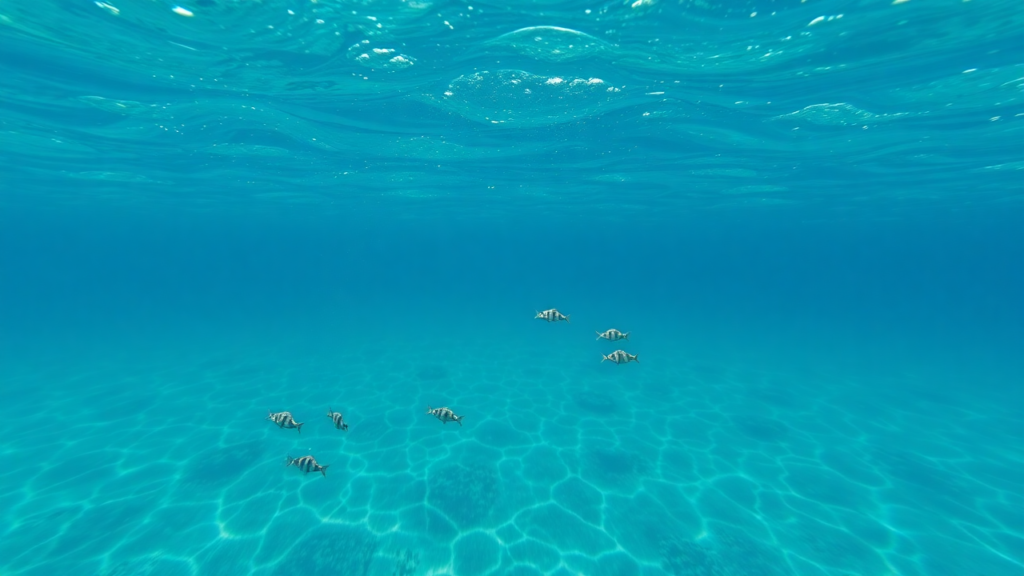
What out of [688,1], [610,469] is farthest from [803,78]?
[610,469]

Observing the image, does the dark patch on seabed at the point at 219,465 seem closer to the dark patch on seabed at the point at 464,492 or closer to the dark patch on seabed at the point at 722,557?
the dark patch on seabed at the point at 464,492

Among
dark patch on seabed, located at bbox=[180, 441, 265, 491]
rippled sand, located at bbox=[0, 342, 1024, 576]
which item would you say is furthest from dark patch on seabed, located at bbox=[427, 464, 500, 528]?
dark patch on seabed, located at bbox=[180, 441, 265, 491]

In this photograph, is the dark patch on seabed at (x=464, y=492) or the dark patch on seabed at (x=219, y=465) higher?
the dark patch on seabed at (x=464, y=492)

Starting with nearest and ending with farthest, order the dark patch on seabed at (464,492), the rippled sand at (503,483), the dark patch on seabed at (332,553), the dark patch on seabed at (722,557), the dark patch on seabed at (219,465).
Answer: the dark patch on seabed at (332,553) < the dark patch on seabed at (722,557) < the rippled sand at (503,483) < the dark patch on seabed at (464,492) < the dark patch on seabed at (219,465)

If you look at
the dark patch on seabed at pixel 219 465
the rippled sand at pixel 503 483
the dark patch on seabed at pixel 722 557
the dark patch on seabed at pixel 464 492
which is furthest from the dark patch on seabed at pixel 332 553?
the dark patch on seabed at pixel 722 557

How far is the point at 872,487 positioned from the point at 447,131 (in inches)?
745

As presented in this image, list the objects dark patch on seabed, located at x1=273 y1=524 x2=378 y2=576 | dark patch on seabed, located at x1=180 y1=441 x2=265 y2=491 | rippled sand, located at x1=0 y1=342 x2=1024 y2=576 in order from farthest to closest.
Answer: dark patch on seabed, located at x1=180 y1=441 x2=265 y2=491, rippled sand, located at x1=0 y1=342 x2=1024 y2=576, dark patch on seabed, located at x1=273 y1=524 x2=378 y2=576

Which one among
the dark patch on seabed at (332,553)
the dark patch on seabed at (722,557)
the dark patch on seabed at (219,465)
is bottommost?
the dark patch on seabed at (219,465)

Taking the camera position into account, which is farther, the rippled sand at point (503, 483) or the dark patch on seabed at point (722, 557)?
the rippled sand at point (503, 483)

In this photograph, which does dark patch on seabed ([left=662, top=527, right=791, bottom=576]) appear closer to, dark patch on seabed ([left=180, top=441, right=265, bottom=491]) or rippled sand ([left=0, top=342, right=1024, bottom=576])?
rippled sand ([left=0, top=342, right=1024, bottom=576])

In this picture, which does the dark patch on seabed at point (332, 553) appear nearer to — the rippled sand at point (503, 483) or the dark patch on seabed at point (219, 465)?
the rippled sand at point (503, 483)

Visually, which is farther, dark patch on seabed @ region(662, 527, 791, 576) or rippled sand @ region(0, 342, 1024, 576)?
rippled sand @ region(0, 342, 1024, 576)

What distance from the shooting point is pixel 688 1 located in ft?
27.4

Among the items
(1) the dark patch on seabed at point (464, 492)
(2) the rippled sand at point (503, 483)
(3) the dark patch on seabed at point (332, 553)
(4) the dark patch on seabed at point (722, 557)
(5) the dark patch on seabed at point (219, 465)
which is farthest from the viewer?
(5) the dark patch on seabed at point (219, 465)
